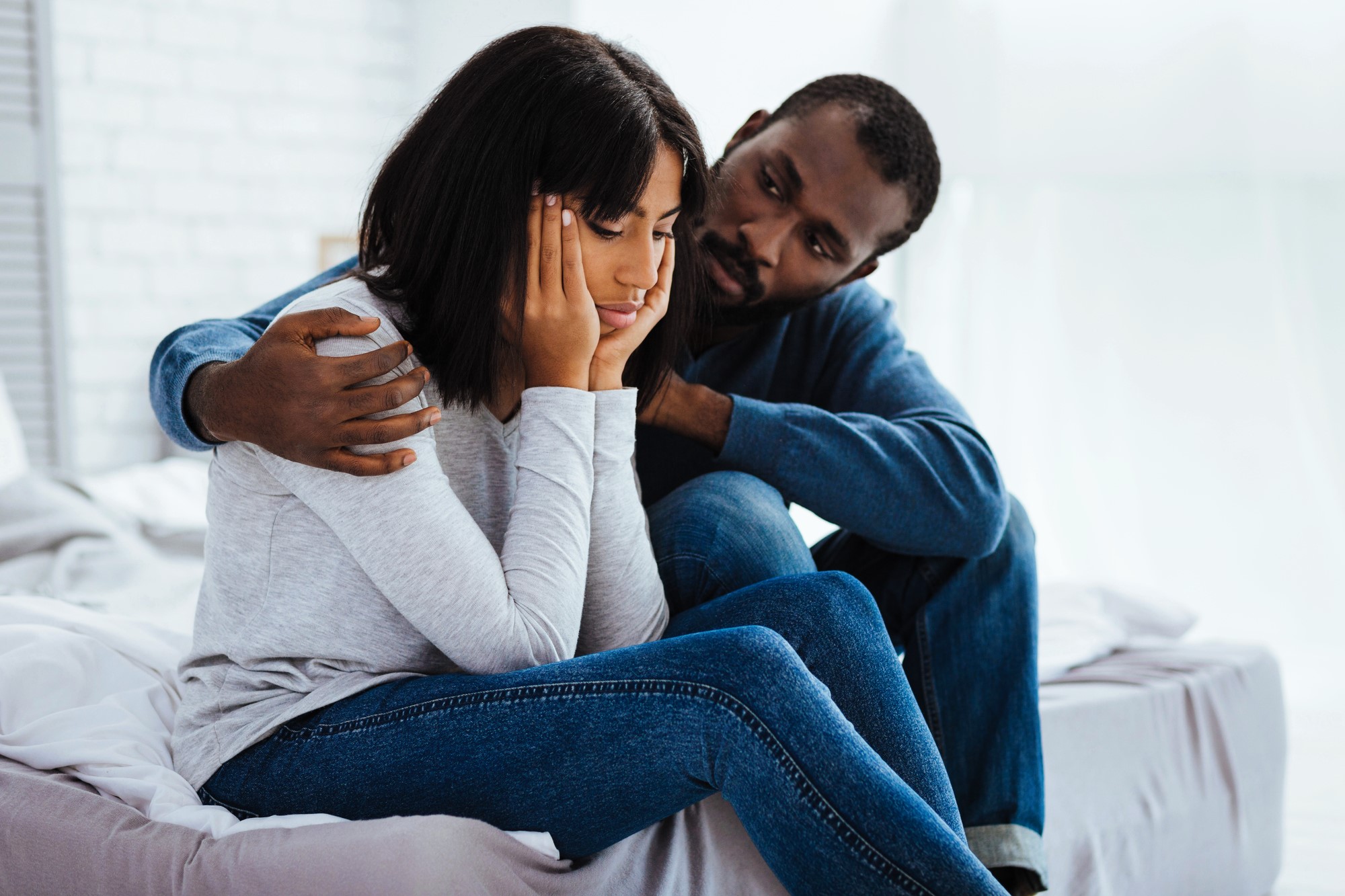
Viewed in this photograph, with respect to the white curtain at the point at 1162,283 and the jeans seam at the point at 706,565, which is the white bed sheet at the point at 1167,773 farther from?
the white curtain at the point at 1162,283

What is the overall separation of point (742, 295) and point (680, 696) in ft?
2.45

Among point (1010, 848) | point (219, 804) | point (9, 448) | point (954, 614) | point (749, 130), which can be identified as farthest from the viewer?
point (9, 448)

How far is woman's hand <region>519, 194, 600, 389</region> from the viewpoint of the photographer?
99 cm

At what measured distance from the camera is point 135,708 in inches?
42.7

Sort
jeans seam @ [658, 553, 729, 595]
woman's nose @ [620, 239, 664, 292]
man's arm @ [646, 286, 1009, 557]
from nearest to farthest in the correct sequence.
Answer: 1. woman's nose @ [620, 239, 664, 292]
2. jeans seam @ [658, 553, 729, 595]
3. man's arm @ [646, 286, 1009, 557]

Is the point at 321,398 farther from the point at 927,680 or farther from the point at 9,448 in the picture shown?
the point at 9,448

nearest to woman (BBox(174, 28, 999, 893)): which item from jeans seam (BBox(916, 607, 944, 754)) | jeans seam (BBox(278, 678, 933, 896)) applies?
jeans seam (BBox(278, 678, 933, 896))

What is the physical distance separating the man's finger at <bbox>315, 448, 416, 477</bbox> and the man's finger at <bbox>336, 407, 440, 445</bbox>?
1cm

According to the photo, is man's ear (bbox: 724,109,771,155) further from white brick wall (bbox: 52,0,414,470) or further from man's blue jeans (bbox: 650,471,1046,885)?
white brick wall (bbox: 52,0,414,470)

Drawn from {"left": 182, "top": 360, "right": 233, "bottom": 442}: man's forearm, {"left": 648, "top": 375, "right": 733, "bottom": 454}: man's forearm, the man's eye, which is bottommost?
{"left": 648, "top": 375, "right": 733, "bottom": 454}: man's forearm

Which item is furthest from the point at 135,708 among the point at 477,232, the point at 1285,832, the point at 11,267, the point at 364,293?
the point at 11,267

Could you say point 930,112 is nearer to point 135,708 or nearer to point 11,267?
point 11,267

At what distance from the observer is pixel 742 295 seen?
4.88 feet

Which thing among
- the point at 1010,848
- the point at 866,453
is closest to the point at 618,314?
the point at 866,453
